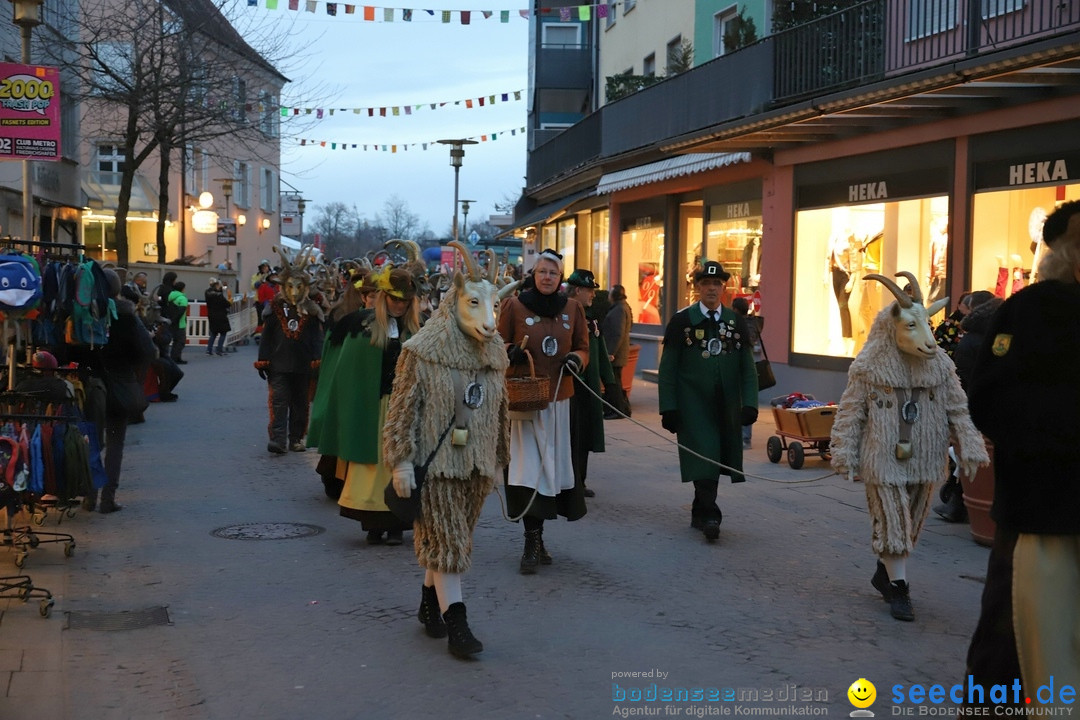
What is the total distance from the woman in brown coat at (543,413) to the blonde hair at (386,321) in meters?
0.65

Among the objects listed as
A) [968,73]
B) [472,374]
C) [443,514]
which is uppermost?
[968,73]

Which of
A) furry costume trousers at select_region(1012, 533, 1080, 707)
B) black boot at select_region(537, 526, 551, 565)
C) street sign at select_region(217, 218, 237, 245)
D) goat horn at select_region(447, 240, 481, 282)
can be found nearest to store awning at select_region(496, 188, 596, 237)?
street sign at select_region(217, 218, 237, 245)

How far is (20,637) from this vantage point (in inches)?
239

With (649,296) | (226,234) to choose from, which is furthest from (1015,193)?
(226,234)

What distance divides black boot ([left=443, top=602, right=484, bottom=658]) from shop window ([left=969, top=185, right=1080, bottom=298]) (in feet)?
29.7

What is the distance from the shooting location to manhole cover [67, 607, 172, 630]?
20.9ft

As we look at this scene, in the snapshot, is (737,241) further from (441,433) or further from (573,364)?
(441,433)

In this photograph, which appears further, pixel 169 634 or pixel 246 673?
pixel 169 634

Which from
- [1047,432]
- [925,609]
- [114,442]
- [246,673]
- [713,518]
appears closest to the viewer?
[1047,432]

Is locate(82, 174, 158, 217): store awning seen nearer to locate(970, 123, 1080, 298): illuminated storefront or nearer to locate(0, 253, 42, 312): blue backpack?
locate(970, 123, 1080, 298): illuminated storefront

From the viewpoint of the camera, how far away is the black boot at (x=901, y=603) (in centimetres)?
654

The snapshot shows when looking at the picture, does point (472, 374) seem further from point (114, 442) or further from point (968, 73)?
point (968, 73)

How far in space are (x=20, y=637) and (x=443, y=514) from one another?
87.3 inches

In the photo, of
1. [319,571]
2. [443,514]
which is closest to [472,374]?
[443,514]
